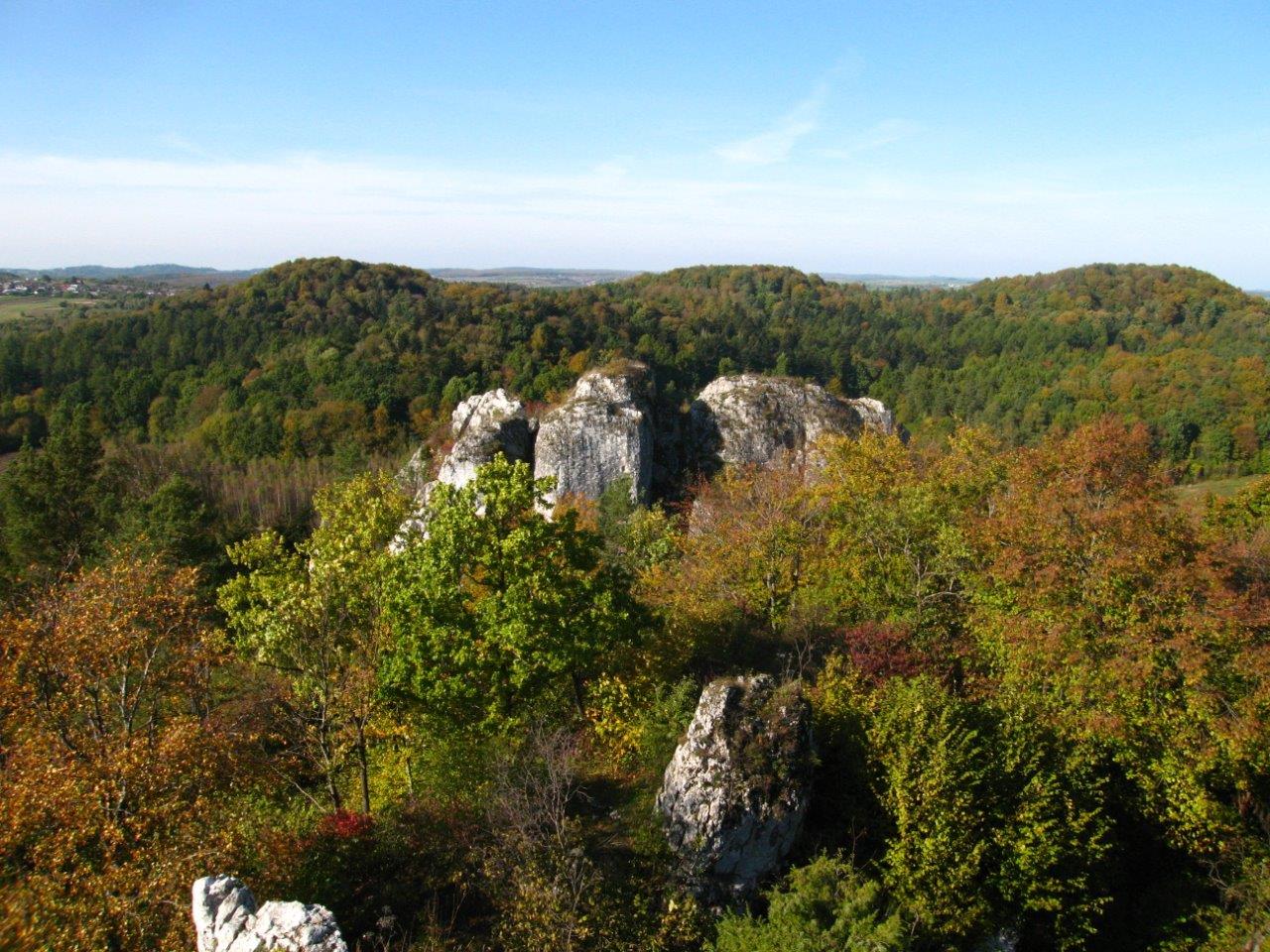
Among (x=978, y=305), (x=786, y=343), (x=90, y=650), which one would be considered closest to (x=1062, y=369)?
(x=786, y=343)

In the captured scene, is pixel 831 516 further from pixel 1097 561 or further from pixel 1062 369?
pixel 1062 369

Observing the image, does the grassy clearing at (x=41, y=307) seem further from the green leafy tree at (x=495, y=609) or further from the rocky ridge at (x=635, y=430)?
the green leafy tree at (x=495, y=609)

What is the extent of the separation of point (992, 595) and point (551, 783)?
10164 millimetres

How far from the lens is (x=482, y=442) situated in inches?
1451

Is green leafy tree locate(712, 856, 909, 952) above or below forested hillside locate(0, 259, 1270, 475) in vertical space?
below

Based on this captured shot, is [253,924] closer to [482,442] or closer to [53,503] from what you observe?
[53,503]

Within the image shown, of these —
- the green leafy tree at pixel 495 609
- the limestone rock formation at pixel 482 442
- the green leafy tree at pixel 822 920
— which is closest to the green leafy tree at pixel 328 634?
the green leafy tree at pixel 495 609

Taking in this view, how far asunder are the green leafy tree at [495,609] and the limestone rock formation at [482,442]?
21.4m

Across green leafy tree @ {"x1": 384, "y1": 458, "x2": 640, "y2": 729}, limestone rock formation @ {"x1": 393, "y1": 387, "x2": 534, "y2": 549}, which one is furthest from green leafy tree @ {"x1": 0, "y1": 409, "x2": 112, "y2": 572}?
green leafy tree @ {"x1": 384, "y1": 458, "x2": 640, "y2": 729}

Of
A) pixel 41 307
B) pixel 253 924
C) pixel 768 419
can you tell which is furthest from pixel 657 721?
pixel 41 307

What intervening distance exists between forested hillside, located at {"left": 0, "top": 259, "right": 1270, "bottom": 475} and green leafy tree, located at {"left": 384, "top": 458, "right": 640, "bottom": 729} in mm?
30071

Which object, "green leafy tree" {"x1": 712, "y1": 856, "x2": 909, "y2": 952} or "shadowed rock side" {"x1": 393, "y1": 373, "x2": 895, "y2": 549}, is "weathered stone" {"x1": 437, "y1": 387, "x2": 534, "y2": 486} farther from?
"green leafy tree" {"x1": 712, "y1": 856, "x2": 909, "y2": 952}

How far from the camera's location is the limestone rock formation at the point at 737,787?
35.6 ft

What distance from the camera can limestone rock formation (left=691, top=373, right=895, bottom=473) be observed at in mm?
39812
